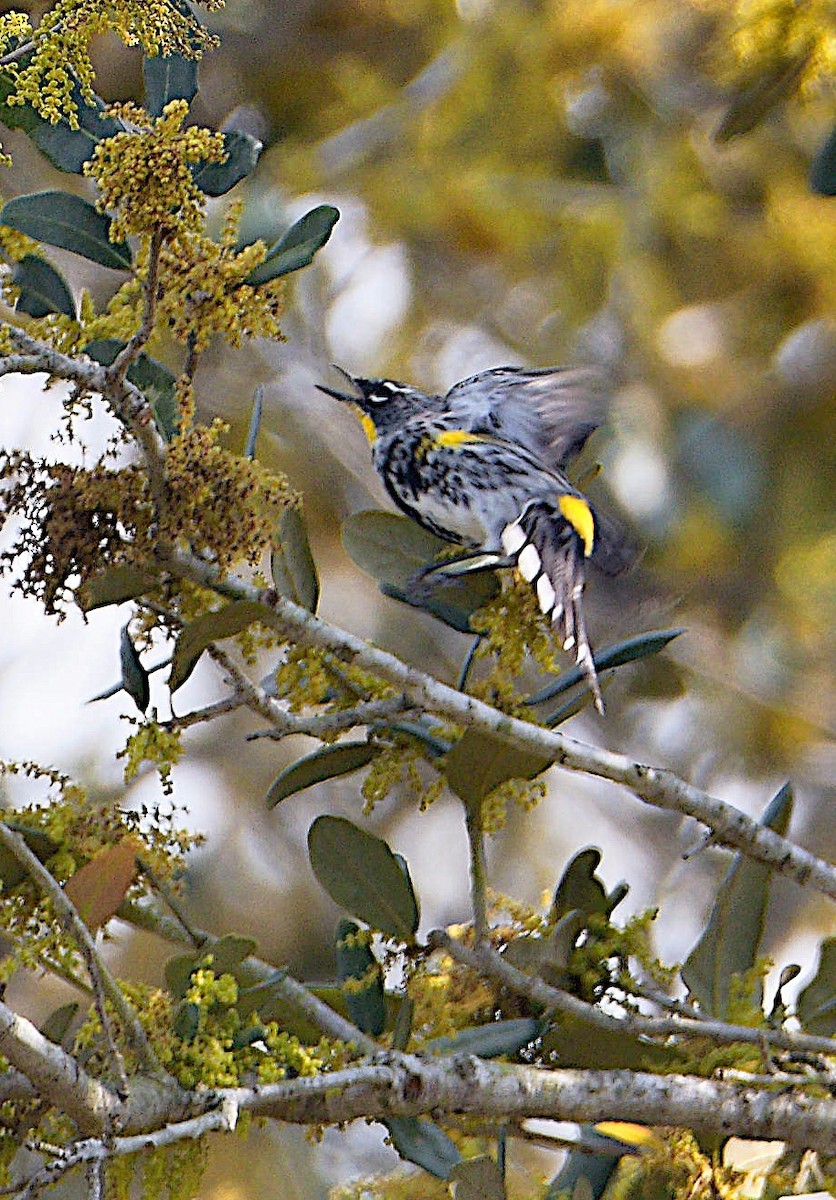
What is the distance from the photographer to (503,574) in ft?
2.88

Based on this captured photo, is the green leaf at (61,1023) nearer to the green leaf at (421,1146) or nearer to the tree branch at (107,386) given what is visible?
the green leaf at (421,1146)

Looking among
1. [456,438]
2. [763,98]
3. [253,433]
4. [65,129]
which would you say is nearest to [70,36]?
[65,129]

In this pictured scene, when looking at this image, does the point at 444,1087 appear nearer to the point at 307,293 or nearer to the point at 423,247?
the point at 307,293

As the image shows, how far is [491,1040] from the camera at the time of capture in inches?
29.0

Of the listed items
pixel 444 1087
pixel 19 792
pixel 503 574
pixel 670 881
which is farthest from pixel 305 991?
pixel 670 881

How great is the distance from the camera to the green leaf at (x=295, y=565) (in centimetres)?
81

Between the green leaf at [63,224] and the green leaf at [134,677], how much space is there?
199 mm

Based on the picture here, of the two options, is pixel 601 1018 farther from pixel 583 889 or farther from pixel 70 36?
pixel 70 36

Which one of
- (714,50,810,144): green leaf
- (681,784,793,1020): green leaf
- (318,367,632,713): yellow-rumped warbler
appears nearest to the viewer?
(681,784,793,1020): green leaf

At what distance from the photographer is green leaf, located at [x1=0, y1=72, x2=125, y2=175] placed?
72cm

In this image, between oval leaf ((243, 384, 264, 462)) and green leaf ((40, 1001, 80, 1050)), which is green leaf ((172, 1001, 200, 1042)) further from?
oval leaf ((243, 384, 264, 462))

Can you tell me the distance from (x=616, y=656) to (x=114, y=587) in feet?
1.01

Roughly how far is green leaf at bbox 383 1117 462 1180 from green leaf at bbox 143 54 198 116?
21.5 inches

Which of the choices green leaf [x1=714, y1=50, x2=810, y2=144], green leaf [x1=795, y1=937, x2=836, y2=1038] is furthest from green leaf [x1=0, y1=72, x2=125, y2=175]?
green leaf [x1=714, y1=50, x2=810, y2=144]
